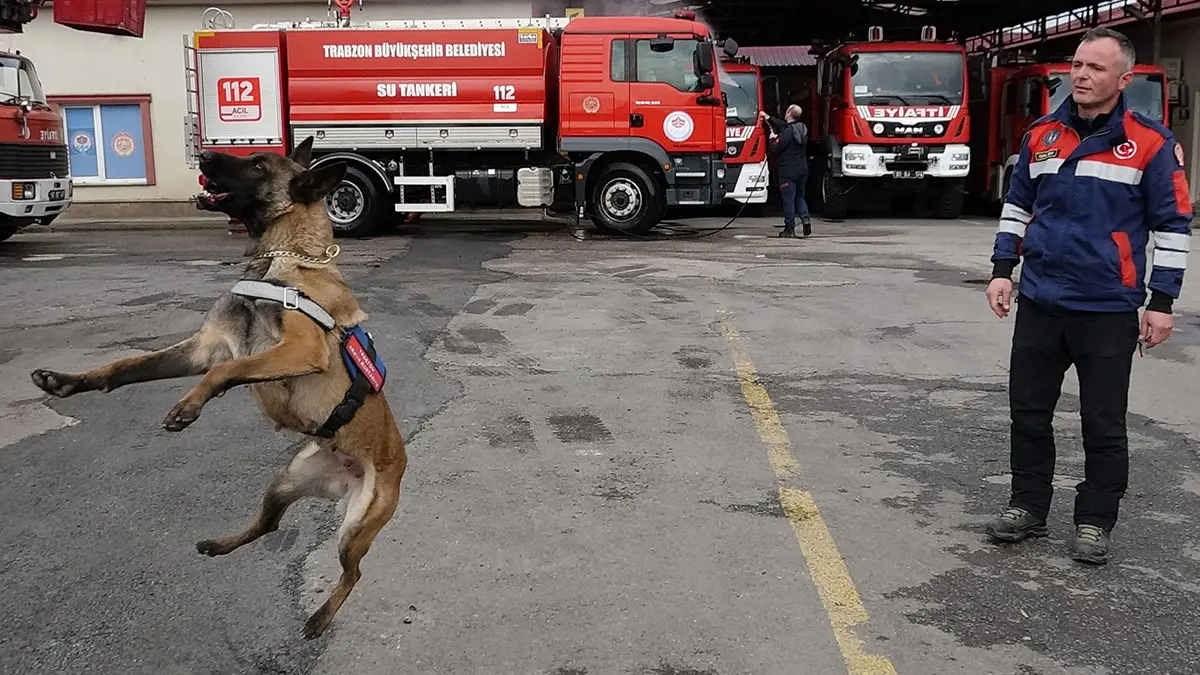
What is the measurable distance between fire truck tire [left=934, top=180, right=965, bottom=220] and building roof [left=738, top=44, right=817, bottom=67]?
8354 mm

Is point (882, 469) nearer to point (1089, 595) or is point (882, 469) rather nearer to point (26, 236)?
point (1089, 595)

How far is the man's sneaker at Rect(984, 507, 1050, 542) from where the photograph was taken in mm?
4254

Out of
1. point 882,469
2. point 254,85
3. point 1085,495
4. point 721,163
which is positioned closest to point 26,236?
point 254,85

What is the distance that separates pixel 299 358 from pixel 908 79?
1727 centimetres

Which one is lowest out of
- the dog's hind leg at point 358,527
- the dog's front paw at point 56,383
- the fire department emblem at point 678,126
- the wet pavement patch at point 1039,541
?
the wet pavement patch at point 1039,541

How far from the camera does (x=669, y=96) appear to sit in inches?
597

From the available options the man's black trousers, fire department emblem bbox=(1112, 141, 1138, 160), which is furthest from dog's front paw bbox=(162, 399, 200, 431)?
fire department emblem bbox=(1112, 141, 1138, 160)

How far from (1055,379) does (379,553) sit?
2743 mm

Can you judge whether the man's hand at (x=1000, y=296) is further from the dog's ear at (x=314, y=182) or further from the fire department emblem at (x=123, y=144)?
the fire department emblem at (x=123, y=144)

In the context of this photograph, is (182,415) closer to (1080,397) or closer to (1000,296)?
(1000,296)

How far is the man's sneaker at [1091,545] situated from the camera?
4.05 metres

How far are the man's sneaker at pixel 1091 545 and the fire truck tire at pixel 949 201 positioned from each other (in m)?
15.9

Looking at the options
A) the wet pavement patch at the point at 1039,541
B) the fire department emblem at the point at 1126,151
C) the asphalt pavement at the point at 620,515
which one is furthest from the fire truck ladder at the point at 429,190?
the fire department emblem at the point at 1126,151

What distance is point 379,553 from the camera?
13.5 ft
